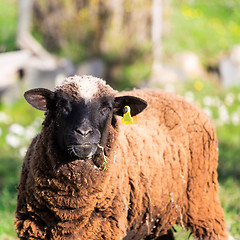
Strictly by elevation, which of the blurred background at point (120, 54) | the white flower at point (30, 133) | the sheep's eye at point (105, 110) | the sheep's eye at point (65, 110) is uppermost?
the blurred background at point (120, 54)

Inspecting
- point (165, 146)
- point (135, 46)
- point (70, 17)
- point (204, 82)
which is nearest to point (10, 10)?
point (70, 17)

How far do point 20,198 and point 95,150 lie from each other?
0.79 meters

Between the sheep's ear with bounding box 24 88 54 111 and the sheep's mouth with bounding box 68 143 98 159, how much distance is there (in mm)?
493

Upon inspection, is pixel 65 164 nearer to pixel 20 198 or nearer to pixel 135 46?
pixel 20 198

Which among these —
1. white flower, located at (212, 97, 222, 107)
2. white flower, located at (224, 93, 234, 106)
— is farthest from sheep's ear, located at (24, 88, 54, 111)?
white flower, located at (224, 93, 234, 106)

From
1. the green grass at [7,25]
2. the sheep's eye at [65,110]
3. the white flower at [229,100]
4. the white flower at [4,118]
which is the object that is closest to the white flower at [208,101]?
the white flower at [229,100]

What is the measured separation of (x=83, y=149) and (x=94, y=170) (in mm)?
286

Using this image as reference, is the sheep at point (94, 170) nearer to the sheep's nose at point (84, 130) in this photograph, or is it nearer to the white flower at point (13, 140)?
the sheep's nose at point (84, 130)

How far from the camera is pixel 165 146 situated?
408 cm

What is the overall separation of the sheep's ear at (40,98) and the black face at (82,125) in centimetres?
13

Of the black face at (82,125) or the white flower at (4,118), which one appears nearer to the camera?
the black face at (82,125)

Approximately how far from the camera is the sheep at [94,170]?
319 centimetres

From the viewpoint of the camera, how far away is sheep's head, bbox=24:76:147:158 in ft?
9.93

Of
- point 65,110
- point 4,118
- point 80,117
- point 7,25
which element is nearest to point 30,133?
point 4,118
